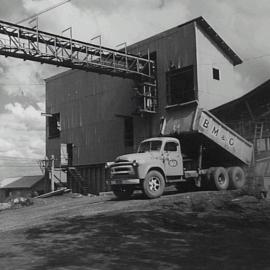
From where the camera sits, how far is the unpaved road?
24.4 feet

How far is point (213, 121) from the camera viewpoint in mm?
18750

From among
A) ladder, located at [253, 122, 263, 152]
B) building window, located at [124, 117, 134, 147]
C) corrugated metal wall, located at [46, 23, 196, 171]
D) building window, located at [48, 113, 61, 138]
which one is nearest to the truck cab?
ladder, located at [253, 122, 263, 152]

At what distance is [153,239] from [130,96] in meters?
24.4

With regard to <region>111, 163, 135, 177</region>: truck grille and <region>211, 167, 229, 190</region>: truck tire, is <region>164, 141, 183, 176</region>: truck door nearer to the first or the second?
<region>111, 163, 135, 177</region>: truck grille

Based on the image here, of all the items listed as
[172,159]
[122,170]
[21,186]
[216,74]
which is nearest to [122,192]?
[122,170]

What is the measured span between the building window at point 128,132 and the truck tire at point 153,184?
16.5 meters

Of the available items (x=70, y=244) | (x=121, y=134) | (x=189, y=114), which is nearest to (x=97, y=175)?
(x=121, y=134)

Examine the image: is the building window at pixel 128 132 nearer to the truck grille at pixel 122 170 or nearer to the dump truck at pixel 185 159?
the dump truck at pixel 185 159

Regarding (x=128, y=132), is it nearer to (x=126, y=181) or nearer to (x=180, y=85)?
(x=180, y=85)

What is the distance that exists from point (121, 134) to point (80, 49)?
910 cm

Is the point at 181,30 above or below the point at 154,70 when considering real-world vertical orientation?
above

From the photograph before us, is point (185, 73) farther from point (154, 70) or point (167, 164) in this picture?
point (167, 164)

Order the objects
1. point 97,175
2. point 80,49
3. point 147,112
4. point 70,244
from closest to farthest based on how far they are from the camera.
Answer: point 70,244, point 80,49, point 147,112, point 97,175

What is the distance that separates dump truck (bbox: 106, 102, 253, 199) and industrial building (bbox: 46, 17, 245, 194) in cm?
725
